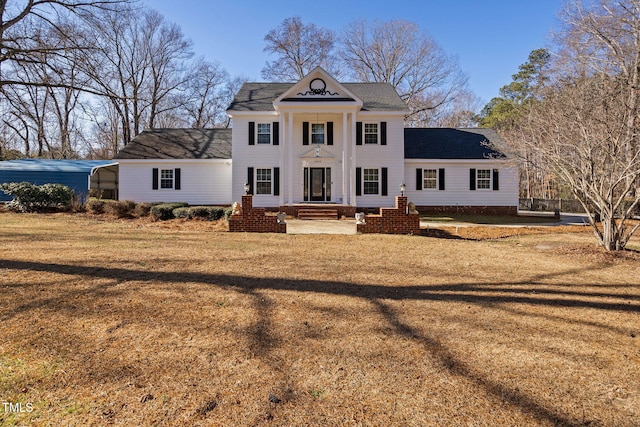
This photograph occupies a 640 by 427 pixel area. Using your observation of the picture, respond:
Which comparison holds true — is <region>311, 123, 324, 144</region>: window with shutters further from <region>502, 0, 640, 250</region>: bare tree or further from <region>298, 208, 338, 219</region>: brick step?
<region>502, 0, 640, 250</region>: bare tree

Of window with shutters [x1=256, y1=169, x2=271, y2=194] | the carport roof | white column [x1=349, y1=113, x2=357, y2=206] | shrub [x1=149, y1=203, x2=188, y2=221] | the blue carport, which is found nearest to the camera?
shrub [x1=149, y1=203, x2=188, y2=221]

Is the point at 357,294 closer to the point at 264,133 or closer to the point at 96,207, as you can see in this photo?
Answer: the point at 96,207

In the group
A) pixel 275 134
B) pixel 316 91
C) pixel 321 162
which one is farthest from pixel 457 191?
pixel 275 134

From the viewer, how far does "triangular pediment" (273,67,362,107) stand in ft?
57.5

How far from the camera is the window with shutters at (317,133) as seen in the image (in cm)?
1903

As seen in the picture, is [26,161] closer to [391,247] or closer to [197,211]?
[197,211]

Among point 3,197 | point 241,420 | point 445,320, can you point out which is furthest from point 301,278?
point 3,197

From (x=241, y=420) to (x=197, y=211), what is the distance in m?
12.8

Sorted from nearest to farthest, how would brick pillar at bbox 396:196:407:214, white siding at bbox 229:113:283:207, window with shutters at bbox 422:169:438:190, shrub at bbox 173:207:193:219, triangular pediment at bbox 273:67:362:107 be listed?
brick pillar at bbox 396:196:407:214
shrub at bbox 173:207:193:219
triangular pediment at bbox 273:67:362:107
white siding at bbox 229:113:283:207
window with shutters at bbox 422:169:438:190

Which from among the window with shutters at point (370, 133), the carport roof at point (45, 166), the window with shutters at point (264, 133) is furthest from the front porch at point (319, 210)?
the carport roof at point (45, 166)

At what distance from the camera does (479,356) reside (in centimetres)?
312

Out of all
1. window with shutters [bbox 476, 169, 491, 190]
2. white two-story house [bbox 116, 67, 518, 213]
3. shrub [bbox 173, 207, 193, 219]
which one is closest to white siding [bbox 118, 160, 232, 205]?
white two-story house [bbox 116, 67, 518, 213]

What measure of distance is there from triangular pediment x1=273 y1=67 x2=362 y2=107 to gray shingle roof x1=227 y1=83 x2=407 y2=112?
1.41 metres

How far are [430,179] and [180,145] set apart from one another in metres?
14.4
